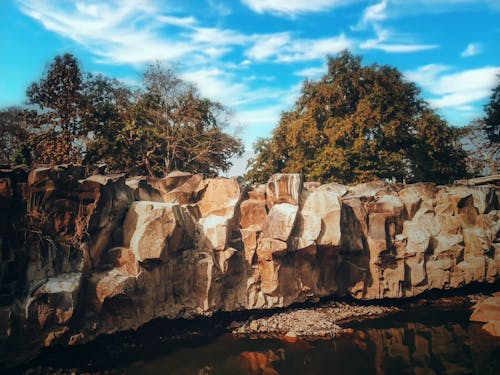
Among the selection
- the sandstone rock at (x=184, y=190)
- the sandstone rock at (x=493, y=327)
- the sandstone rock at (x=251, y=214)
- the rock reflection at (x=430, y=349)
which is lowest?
the rock reflection at (x=430, y=349)

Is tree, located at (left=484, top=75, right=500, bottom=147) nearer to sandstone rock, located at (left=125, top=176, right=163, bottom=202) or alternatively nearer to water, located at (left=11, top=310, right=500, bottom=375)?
water, located at (left=11, top=310, right=500, bottom=375)

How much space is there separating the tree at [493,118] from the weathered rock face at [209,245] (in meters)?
12.1

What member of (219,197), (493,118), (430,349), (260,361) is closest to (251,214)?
(219,197)

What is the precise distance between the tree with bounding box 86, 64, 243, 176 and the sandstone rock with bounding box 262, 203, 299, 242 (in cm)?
988

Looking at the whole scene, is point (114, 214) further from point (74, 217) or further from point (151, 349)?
point (151, 349)

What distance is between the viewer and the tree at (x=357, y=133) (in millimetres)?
26547

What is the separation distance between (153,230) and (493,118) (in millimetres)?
31462

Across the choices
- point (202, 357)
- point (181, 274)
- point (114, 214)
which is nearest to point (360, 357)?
point (202, 357)

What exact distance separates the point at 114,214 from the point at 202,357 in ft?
22.4

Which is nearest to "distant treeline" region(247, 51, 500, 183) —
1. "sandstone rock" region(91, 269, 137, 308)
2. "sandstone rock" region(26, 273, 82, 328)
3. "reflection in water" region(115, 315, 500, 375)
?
"reflection in water" region(115, 315, 500, 375)

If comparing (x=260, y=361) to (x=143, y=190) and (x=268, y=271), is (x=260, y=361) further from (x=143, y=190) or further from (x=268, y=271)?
(x=143, y=190)

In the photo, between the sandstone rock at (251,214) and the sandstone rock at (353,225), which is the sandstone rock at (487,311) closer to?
the sandstone rock at (353,225)

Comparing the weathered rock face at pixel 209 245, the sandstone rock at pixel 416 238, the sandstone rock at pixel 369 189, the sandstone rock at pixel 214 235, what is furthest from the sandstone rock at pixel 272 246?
the sandstone rock at pixel 416 238

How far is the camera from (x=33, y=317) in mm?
12633
